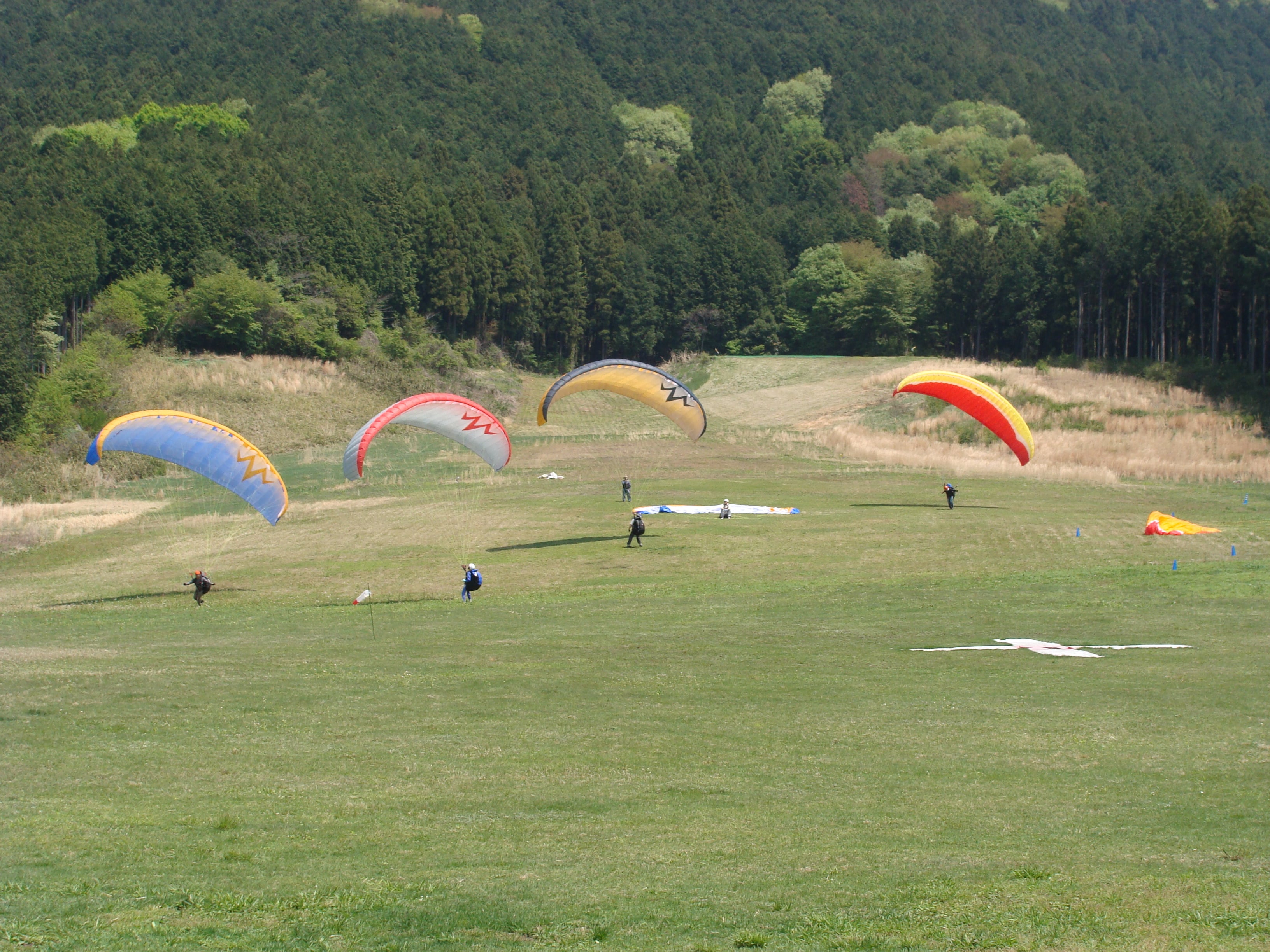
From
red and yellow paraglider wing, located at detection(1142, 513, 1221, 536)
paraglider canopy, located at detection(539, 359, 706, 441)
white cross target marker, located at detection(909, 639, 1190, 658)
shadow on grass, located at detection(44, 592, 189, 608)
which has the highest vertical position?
paraglider canopy, located at detection(539, 359, 706, 441)

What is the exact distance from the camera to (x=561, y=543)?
1363 inches

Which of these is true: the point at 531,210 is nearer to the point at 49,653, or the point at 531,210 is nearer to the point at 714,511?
the point at 714,511

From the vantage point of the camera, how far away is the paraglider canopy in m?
31.8

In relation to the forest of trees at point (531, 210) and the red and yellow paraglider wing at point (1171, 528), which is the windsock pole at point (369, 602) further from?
the forest of trees at point (531, 210)

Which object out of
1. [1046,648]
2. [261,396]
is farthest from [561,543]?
[261,396]

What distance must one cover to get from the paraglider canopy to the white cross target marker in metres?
12.6

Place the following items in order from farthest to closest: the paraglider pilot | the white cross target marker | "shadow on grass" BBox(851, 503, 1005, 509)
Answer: "shadow on grass" BBox(851, 503, 1005, 509) → the paraglider pilot → the white cross target marker

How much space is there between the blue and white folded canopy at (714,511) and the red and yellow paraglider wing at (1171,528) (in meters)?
10.7

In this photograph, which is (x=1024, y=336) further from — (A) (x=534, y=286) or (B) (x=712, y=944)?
(B) (x=712, y=944)

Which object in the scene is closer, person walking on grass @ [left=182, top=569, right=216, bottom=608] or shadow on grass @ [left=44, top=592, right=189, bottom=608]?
person walking on grass @ [left=182, top=569, right=216, bottom=608]

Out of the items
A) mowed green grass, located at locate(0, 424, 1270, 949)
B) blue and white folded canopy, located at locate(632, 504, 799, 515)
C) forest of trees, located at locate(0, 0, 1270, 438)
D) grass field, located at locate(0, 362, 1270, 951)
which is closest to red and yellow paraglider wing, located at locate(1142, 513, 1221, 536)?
grass field, located at locate(0, 362, 1270, 951)

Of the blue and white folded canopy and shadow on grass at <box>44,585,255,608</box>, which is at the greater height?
the blue and white folded canopy

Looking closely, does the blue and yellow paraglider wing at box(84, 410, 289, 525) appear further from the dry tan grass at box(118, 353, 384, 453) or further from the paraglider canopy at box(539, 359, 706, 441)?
the dry tan grass at box(118, 353, 384, 453)

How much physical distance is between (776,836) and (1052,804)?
116 inches
